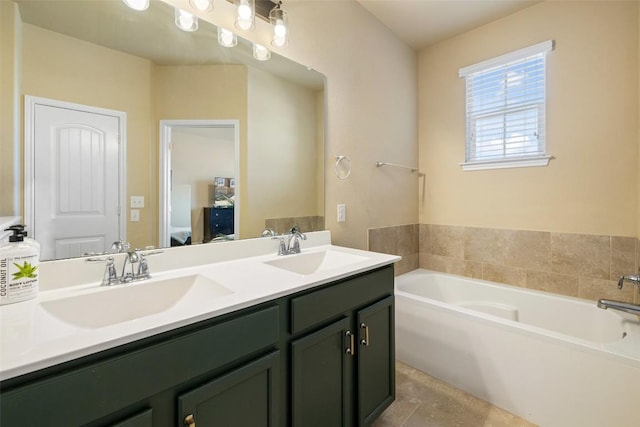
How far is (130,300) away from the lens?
1036mm

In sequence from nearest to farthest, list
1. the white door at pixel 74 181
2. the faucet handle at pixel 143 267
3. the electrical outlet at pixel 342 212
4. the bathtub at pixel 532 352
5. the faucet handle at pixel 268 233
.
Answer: the white door at pixel 74 181, the faucet handle at pixel 143 267, the bathtub at pixel 532 352, the faucet handle at pixel 268 233, the electrical outlet at pixel 342 212

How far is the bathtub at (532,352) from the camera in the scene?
1386mm

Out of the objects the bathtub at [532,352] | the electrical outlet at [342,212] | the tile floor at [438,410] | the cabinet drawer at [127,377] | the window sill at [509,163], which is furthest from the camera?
the window sill at [509,163]

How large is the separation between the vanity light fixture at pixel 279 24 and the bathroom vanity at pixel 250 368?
125 centimetres

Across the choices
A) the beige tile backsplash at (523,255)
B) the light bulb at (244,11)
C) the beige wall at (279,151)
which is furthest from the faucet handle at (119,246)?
the beige tile backsplash at (523,255)

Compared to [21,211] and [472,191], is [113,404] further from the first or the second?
[472,191]

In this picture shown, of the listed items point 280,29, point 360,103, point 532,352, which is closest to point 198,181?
point 280,29

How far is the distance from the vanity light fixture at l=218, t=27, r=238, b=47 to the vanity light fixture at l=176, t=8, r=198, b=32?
0.12 m

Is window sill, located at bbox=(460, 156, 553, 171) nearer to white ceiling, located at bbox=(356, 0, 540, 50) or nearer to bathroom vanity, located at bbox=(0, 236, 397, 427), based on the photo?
white ceiling, located at bbox=(356, 0, 540, 50)

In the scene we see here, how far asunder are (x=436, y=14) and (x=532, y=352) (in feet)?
8.10

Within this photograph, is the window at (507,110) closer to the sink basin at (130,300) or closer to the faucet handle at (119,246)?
the sink basin at (130,300)

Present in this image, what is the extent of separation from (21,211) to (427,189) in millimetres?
2836

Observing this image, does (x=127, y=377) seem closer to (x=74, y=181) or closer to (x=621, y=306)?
(x=74, y=181)

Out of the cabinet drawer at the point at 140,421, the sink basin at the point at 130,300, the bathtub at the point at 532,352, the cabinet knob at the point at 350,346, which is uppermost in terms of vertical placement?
the sink basin at the point at 130,300
